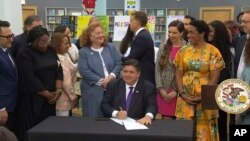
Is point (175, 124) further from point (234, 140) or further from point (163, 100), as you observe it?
point (163, 100)

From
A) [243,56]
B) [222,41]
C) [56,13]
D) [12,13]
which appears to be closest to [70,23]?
[12,13]

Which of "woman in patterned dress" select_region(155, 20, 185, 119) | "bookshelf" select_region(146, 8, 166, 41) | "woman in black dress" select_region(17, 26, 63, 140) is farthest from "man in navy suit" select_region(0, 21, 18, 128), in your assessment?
"bookshelf" select_region(146, 8, 166, 41)

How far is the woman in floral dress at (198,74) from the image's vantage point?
11.6 feet

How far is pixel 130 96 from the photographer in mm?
3355

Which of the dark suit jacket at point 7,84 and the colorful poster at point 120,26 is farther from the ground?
the colorful poster at point 120,26

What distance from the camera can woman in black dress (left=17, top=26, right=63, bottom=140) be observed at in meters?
3.62

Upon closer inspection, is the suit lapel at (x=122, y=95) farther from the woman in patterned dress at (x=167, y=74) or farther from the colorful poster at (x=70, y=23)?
the colorful poster at (x=70, y=23)

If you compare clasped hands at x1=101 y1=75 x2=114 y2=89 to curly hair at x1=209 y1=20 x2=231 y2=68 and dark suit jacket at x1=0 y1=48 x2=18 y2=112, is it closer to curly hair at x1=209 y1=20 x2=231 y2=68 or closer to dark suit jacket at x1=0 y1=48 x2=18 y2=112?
dark suit jacket at x1=0 y1=48 x2=18 y2=112

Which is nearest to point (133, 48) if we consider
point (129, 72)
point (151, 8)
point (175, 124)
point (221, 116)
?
point (129, 72)

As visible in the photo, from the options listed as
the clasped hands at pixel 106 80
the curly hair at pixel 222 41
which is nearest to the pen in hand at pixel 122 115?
the clasped hands at pixel 106 80

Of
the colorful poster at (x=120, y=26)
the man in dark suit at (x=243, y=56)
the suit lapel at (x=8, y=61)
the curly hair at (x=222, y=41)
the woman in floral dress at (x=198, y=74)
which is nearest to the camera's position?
the man in dark suit at (x=243, y=56)

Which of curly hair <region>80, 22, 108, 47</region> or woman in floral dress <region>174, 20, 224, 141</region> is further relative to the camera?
curly hair <region>80, 22, 108, 47</region>

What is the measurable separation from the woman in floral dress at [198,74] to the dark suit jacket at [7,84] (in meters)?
1.55

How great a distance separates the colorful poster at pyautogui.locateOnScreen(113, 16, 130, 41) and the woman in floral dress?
3061mm
